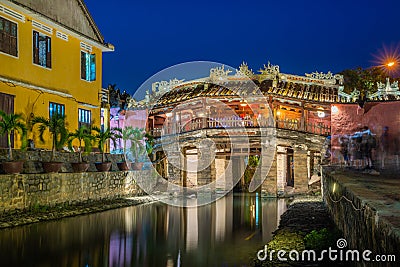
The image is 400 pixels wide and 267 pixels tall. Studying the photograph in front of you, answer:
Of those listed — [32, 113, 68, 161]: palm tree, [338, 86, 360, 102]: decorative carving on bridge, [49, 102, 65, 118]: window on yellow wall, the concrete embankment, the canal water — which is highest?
[338, 86, 360, 102]: decorative carving on bridge

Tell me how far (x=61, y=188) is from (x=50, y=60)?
6614mm

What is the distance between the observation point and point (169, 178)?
28781 mm

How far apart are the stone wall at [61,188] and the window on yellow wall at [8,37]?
5467 mm

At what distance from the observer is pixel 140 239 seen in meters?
12.7

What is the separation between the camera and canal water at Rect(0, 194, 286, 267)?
9859 millimetres

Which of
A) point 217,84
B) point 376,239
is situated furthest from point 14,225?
point 217,84

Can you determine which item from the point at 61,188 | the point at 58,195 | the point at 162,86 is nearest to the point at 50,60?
the point at 61,188

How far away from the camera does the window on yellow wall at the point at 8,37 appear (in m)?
17.1

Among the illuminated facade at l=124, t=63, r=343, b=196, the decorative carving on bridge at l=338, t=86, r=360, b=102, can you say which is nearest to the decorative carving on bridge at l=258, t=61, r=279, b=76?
the illuminated facade at l=124, t=63, r=343, b=196

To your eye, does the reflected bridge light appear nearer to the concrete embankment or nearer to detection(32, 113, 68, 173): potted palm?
the concrete embankment

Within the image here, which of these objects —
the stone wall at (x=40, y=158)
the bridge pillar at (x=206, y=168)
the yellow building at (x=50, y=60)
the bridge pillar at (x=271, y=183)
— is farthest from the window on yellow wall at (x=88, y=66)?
the bridge pillar at (x=271, y=183)

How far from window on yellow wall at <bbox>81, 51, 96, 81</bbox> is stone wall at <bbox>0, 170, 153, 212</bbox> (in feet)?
17.4

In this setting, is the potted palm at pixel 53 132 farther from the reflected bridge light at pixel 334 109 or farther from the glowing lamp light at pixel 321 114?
the glowing lamp light at pixel 321 114

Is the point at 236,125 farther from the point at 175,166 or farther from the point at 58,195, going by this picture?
the point at 58,195
